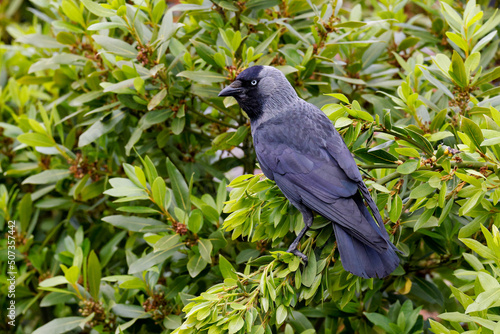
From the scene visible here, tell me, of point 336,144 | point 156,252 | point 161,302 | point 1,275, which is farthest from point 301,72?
point 1,275

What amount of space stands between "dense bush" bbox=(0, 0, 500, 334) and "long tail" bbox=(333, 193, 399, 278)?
0.14 m

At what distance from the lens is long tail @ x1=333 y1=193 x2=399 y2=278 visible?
218cm

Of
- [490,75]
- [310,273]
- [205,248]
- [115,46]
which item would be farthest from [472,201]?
[115,46]

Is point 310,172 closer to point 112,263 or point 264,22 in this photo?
point 264,22

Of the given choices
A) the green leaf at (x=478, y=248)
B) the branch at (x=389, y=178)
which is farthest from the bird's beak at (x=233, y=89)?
the green leaf at (x=478, y=248)

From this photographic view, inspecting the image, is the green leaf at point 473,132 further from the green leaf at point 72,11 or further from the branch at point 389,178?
the green leaf at point 72,11

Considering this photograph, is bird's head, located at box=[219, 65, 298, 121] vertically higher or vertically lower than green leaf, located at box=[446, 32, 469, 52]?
lower

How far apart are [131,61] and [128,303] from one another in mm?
1513

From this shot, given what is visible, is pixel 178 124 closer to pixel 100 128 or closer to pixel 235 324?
pixel 100 128

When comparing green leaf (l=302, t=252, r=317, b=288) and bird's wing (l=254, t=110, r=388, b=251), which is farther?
bird's wing (l=254, t=110, r=388, b=251)

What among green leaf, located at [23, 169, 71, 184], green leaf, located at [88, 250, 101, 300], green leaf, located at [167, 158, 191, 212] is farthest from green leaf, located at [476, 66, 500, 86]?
green leaf, located at [23, 169, 71, 184]

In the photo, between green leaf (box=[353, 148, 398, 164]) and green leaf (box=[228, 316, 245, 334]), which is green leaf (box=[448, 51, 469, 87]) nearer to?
green leaf (box=[353, 148, 398, 164])

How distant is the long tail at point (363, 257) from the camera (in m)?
2.18

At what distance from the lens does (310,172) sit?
2.67m
